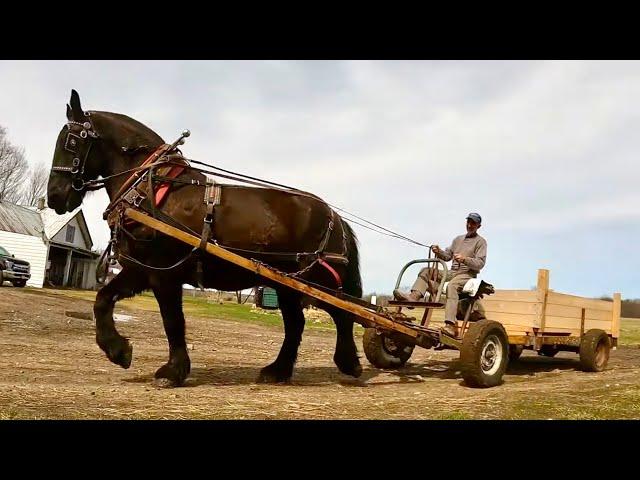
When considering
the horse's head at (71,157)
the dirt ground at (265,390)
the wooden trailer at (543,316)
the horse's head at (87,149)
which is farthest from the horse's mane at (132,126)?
the wooden trailer at (543,316)

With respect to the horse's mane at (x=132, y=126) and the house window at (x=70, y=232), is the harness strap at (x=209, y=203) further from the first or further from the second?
the house window at (x=70, y=232)

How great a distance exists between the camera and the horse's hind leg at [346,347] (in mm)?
7465

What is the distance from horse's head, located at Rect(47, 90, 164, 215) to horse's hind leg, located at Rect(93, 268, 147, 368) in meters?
1.05

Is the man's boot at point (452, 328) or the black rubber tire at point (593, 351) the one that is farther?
the black rubber tire at point (593, 351)

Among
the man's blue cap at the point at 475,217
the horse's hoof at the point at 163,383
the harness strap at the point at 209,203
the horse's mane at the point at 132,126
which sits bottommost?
the horse's hoof at the point at 163,383

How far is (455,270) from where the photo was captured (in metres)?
8.29

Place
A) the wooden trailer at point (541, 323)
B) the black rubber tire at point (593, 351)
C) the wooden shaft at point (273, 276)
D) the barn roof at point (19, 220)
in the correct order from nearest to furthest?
the wooden shaft at point (273, 276) < the wooden trailer at point (541, 323) < the black rubber tire at point (593, 351) < the barn roof at point (19, 220)

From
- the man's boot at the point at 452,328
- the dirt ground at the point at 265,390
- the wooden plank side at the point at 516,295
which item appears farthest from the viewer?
the wooden plank side at the point at 516,295

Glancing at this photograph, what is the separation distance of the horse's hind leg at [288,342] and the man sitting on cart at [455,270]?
5.49 feet

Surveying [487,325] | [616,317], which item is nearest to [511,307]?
[487,325]

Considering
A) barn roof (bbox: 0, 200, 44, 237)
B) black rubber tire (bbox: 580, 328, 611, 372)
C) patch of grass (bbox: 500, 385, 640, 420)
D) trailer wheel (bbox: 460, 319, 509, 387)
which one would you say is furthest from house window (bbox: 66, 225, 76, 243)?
patch of grass (bbox: 500, 385, 640, 420)

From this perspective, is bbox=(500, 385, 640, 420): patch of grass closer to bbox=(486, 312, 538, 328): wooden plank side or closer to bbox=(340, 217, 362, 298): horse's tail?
bbox=(486, 312, 538, 328): wooden plank side

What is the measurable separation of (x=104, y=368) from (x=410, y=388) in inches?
155
